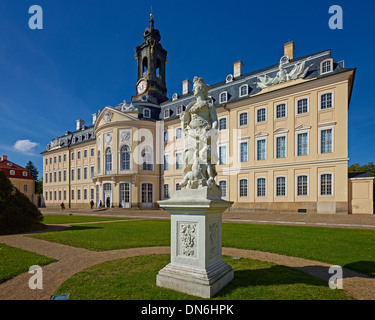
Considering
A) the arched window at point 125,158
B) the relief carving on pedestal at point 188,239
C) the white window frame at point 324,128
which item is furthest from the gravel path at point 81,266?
the arched window at point 125,158

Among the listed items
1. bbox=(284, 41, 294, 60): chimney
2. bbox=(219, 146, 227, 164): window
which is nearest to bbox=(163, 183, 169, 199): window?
bbox=(219, 146, 227, 164): window

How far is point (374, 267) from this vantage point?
601cm

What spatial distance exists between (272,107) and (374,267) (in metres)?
22.0

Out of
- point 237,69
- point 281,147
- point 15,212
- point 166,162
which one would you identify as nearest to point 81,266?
point 15,212

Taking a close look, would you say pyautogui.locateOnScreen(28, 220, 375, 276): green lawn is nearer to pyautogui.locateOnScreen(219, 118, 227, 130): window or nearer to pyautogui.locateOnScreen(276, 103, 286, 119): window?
pyautogui.locateOnScreen(276, 103, 286, 119): window

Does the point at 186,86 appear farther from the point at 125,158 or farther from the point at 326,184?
the point at 326,184

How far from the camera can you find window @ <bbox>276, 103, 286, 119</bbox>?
991 inches

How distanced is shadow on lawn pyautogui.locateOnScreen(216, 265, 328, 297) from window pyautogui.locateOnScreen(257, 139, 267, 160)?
21495 millimetres

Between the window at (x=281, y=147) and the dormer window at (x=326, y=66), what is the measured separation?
7377mm

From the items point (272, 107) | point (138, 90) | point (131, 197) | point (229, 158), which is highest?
point (138, 90)
